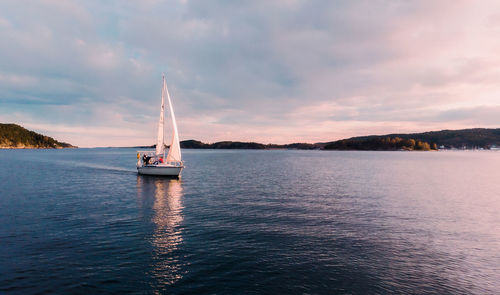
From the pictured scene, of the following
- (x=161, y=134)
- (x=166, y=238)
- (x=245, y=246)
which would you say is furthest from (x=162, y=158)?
(x=245, y=246)

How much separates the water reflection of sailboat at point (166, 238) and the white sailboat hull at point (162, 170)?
519 inches

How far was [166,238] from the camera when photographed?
52.6 ft

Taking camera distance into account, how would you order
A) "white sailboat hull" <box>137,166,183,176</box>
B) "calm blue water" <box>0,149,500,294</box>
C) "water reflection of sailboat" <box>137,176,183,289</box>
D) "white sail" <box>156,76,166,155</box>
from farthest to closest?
"white sail" <box>156,76,166,155</box> < "white sailboat hull" <box>137,166,183,176</box> < "water reflection of sailboat" <box>137,176,183,289</box> < "calm blue water" <box>0,149,500,294</box>

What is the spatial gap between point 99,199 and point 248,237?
2039cm

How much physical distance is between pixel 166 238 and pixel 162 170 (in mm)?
31659

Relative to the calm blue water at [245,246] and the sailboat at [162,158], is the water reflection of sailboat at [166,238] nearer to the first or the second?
the calm blue water at [245,246]

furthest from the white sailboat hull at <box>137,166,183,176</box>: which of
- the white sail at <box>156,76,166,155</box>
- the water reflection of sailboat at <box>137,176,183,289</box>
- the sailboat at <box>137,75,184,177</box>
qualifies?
the water reflection of sailboat at <box>137,176,183,289</box>

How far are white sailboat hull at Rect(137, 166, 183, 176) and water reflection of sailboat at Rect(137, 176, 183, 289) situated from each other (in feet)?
43.3

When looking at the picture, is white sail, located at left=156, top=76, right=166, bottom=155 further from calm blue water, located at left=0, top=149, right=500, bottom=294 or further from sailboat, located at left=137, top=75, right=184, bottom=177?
calm blue water, located at left=0, top=149, right=500, bottom=294

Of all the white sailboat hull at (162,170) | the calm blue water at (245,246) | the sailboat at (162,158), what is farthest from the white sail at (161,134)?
the calm blue water at (245,246)

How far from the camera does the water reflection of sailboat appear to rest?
37.9 ft

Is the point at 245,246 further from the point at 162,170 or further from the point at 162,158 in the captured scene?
the point at 162,158

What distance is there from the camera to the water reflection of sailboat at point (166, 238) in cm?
1156

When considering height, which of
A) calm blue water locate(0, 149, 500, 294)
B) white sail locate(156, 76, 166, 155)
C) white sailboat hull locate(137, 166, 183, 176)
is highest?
white sail locate(156, 76, 166, 155)
